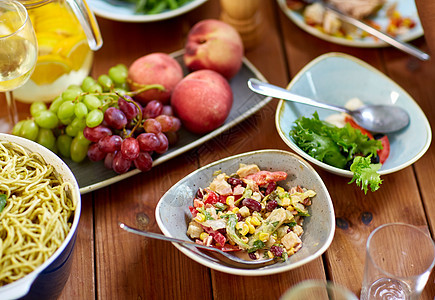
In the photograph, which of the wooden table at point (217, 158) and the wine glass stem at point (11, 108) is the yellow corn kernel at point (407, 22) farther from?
the wine glass stem at point (11, 108)

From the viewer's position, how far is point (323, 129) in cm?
125

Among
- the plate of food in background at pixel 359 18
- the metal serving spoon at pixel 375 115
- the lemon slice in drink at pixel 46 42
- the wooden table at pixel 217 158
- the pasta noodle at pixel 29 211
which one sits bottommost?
the wooden table at pixel 217 158

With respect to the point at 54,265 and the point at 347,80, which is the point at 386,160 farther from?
the point at 54,265

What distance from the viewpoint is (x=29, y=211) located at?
0.98 meters

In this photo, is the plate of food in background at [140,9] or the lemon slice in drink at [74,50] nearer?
the lemon slice in drink at [74,50]

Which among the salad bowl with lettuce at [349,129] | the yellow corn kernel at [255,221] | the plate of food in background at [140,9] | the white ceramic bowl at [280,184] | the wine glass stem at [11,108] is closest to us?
the white ceramic bowl at [280,184]

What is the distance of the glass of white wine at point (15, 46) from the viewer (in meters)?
1.18

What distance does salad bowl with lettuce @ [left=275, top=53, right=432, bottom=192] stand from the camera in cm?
118

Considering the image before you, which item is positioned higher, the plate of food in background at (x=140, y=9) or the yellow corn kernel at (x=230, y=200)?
the plate of food in background at (x=140, y=9)

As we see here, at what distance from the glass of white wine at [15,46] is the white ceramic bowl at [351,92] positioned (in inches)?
25.5

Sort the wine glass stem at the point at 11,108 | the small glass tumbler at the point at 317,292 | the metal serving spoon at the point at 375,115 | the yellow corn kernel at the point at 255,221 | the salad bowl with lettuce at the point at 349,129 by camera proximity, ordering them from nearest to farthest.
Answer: the small glass tumbler at the point at 317,292 → the yellow corn kernel at the point at 255,221 → the salad bowl with lettuce at the point at 349,129 → the metal serving spoon at the point at 375,115 → the wine glass stem at the point at 11,108

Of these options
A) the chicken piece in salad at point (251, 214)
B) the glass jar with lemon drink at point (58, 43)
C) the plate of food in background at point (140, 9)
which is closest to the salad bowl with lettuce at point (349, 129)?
the chicken piece in salad at point (251, 214)

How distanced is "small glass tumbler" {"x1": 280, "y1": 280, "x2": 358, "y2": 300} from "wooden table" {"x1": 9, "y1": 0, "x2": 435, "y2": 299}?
17cm

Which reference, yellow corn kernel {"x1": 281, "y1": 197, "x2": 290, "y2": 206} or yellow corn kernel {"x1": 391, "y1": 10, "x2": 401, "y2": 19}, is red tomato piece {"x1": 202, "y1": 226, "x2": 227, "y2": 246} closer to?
yellow corn kernel {"x1": 281, "y1": 197, "x2": 290, "y2": 206}
